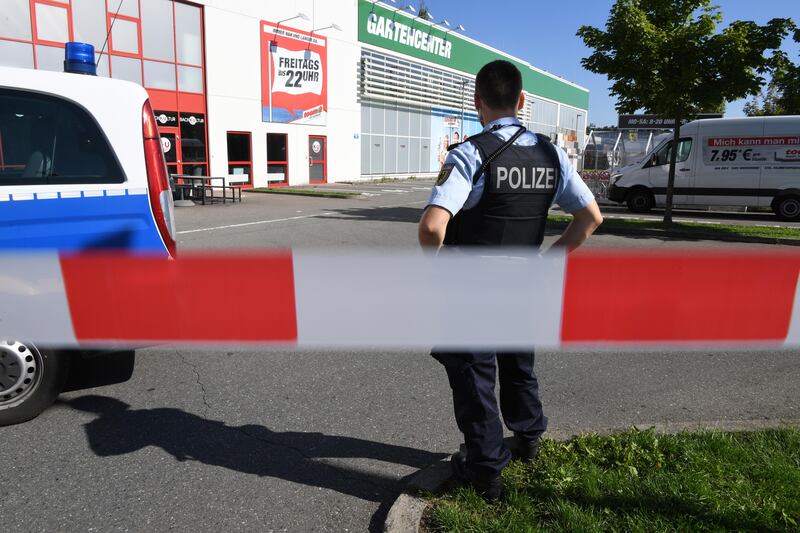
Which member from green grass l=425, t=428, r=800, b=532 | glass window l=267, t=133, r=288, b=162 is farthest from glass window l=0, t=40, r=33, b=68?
green grass l=425, t=428, r=800, b=532

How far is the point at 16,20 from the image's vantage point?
17172mm

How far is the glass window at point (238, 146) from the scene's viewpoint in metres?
24.3

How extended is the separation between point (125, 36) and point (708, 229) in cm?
1869

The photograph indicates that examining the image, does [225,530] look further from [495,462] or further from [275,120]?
[275,120]

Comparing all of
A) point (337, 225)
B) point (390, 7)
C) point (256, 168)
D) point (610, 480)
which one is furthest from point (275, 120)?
point (610, 480)

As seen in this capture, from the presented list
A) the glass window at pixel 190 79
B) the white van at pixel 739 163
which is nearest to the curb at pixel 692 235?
the white van at pixel 739 163

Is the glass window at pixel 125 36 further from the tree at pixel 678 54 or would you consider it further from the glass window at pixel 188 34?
the tree at pixel 678 54

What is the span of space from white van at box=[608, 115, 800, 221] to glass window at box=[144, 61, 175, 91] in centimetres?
1668

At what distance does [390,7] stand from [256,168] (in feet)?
44.3

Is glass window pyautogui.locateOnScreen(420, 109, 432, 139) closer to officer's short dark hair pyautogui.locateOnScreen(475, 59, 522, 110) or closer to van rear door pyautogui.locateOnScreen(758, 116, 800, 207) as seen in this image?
van rear door pyautogui.locateOnScreen(758, 116, 800, 207)

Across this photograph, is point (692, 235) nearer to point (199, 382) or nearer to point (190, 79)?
point (199, 382)

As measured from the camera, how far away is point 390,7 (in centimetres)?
3234

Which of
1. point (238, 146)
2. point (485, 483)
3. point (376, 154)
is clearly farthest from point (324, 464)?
point (376, 154)

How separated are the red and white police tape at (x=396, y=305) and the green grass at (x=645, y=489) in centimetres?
102
